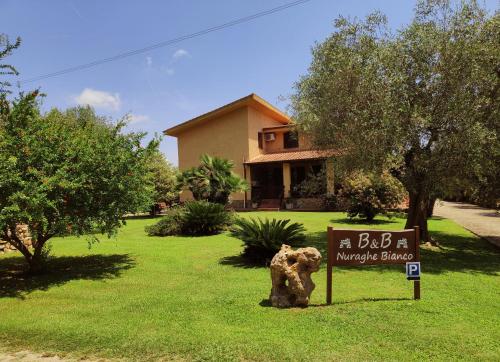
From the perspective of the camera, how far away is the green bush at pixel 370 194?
17.6m

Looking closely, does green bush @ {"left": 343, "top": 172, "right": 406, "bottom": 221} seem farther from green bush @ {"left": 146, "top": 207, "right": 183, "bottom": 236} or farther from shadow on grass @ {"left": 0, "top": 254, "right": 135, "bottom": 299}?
shadow on grass @ {"left": 0, "top": 254, "right": 135, "bottom": 299}

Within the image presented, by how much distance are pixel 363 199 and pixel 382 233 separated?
12346mm

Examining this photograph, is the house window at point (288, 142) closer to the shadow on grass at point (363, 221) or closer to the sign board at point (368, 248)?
the shadow on grass at point (363, 221)

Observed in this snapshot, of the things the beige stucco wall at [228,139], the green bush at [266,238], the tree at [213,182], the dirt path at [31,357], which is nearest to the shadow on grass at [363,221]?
the tree at [213,182]

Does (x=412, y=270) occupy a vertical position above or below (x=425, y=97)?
below

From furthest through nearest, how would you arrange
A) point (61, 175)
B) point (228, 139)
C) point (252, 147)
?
point (228, 139) < point (252, 147) < point (61, 175)

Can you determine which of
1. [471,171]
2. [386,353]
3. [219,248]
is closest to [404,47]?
[471,171]

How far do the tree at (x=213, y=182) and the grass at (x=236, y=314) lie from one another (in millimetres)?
9228

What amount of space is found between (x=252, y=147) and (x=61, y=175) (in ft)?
76.4

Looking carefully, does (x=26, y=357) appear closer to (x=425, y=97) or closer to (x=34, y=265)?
(x=34, y=265)

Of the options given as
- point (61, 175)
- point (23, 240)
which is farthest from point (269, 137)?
point (61, 175)

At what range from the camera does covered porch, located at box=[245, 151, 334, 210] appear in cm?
2850

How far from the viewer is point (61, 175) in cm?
734

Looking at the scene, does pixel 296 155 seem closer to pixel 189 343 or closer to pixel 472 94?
pixel 472 94
